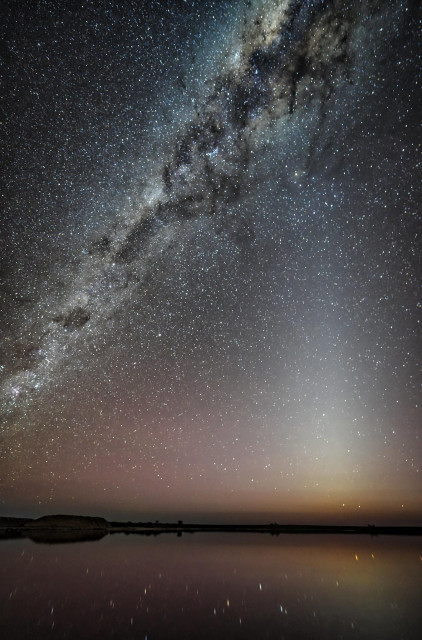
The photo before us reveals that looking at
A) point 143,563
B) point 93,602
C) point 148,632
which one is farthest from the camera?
point 143,563

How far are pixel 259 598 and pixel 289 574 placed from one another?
601 centimetres

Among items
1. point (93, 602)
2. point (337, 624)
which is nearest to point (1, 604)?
point (93, 602)

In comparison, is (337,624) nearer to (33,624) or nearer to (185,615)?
(185,615)

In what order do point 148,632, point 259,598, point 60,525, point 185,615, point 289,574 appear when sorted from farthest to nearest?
point 60,525
point 289,574
point 259,598
point 185,615
point 148,632

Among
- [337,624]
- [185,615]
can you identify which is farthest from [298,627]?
[185,615]

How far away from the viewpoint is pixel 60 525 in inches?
2228

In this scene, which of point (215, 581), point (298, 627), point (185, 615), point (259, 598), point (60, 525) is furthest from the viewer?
point (60, 525)

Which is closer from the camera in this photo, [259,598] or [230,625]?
[230,625]

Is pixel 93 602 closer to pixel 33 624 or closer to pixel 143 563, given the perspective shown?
pixel 33 624

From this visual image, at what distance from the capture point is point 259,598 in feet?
35.1

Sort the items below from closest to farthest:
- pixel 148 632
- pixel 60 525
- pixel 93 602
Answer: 1. pixel 148 632
2. pixel 93 602
3. pixel 60 525

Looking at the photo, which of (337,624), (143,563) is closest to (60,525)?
(143,563)

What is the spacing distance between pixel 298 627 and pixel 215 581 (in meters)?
6.49

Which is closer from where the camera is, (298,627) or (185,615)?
(298,627)
